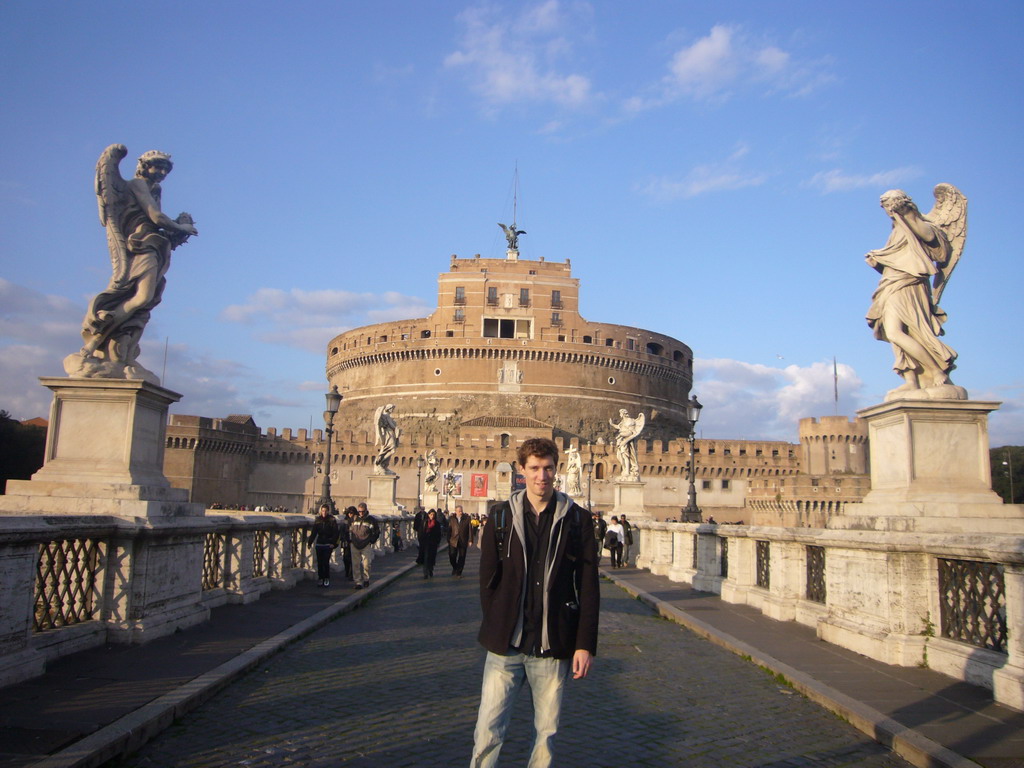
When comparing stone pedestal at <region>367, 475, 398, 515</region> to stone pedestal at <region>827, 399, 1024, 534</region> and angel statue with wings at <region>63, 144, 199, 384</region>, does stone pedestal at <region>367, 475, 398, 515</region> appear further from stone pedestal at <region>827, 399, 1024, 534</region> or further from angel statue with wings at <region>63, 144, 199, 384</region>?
stone pedestal at <region>827, 399, 1024, 534</region>

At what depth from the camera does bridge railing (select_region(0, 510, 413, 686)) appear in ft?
16.4

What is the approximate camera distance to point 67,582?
5871mm

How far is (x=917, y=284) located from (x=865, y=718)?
13.5 ft

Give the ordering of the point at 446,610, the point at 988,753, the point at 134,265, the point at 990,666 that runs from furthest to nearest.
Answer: the point at 446,610
the point at 134,265
the point at 990,666
the point at 988,753

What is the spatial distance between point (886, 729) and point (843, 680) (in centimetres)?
133

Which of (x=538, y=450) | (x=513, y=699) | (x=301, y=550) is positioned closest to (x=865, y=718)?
(x=513, y=699)

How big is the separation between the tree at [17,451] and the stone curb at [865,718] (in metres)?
45.6

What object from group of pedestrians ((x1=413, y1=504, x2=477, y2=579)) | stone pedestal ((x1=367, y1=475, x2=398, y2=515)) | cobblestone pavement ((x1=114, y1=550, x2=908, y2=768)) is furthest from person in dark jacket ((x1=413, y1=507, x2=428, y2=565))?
cobblestone pavement ((x1=114, y1=550, x2=908, y2=768))

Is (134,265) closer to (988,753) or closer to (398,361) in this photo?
(988,753)

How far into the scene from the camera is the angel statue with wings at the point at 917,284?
293 inches

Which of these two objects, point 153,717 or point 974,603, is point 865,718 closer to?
point 974,603

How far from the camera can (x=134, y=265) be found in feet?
24.3

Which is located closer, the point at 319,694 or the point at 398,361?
the point at 319,694

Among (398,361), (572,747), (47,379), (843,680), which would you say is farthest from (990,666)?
(398,361)
